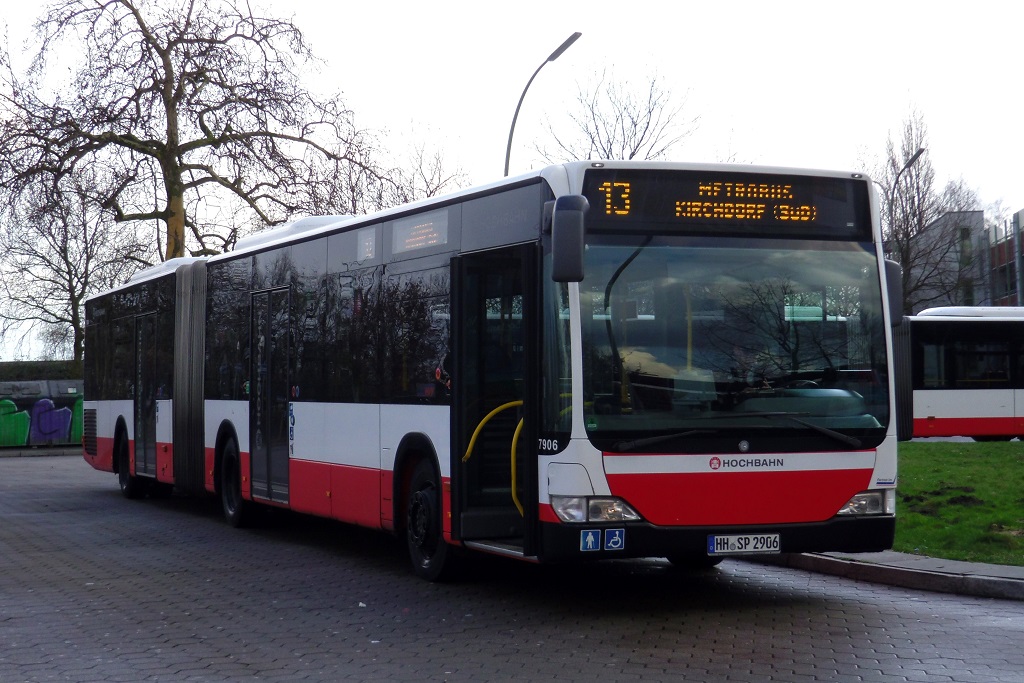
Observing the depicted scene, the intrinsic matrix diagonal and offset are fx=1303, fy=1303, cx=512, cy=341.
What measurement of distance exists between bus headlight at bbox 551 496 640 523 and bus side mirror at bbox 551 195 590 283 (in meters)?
1.44

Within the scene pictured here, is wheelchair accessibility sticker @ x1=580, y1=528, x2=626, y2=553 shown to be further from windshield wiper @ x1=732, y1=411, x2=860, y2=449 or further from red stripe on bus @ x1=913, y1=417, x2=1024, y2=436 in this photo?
red stripe on bus @ x1=913, y1=417, x2=1024, y2=436

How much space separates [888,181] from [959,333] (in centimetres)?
1696

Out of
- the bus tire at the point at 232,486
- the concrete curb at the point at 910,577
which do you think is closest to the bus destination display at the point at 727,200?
the concrete curb at the point at 910,577

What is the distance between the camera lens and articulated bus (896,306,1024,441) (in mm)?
30062

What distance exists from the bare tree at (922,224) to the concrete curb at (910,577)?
1398 inches

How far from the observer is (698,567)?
37.3 ft

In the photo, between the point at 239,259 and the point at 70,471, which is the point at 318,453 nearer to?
the point at 239,259

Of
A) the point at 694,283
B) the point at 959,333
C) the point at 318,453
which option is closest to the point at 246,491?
the point at 318,453

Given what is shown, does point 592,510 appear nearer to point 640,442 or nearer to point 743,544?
point 640,442

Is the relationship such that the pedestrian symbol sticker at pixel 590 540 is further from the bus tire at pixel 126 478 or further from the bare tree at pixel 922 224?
the bare tree at pixel 922 224

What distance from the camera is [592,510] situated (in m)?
8.50

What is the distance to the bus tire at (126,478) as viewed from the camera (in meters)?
19.8

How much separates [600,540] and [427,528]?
8.40ft

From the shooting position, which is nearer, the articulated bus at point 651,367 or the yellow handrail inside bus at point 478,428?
the articulated bus at point 651,367
